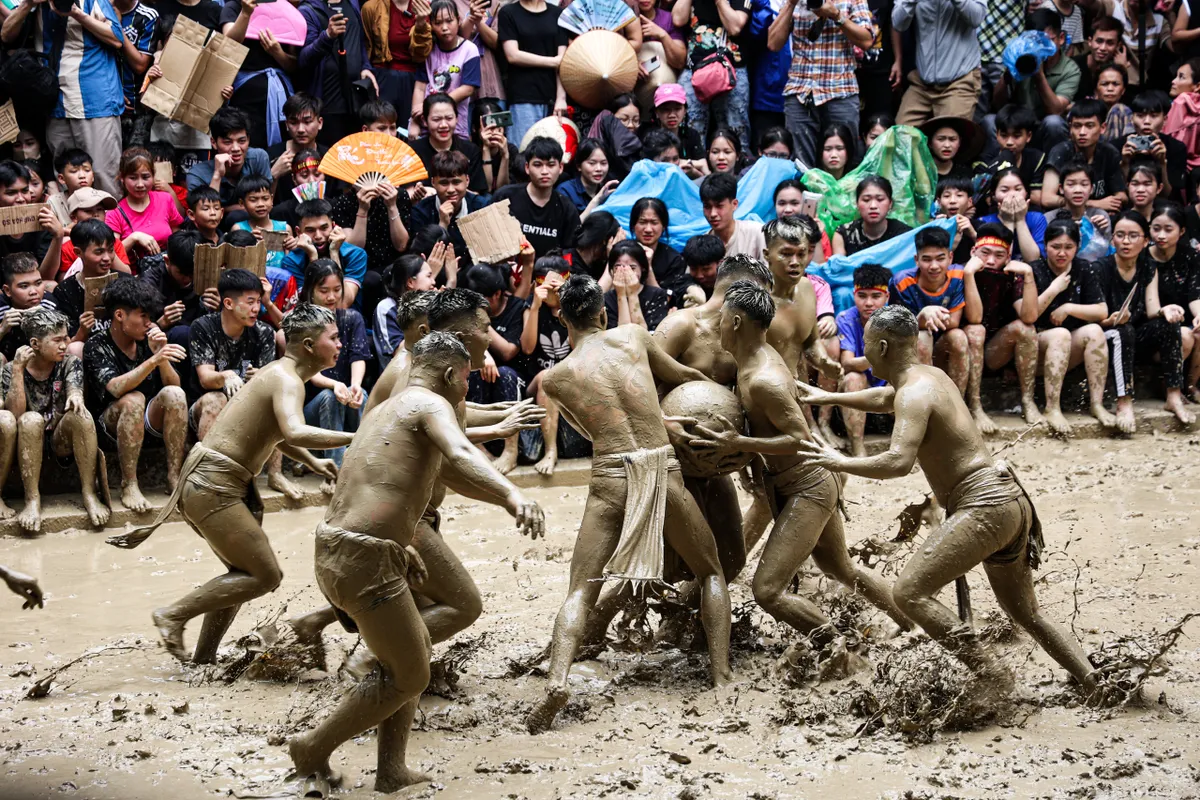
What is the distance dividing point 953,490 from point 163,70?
6497mm

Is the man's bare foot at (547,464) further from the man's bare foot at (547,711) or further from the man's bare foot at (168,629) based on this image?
the man's bare foot at (547,711)

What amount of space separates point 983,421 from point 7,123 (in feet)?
22.2

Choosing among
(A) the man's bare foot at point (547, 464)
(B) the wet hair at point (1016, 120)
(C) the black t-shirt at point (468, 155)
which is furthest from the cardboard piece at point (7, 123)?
(B) the wet hair at point (1016, 120)

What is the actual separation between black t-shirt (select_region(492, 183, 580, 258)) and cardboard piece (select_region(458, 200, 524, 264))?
0.47 m

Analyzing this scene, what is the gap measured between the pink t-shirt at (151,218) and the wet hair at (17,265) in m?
0.72

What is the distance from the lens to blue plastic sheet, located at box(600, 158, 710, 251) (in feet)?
32.3

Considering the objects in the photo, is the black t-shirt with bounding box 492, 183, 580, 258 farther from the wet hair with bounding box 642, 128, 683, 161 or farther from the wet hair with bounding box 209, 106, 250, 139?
the wet hair with bounding box 209, 106, 250, 139

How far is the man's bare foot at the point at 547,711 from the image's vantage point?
523 cm

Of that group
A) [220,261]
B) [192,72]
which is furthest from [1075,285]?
[192,72]

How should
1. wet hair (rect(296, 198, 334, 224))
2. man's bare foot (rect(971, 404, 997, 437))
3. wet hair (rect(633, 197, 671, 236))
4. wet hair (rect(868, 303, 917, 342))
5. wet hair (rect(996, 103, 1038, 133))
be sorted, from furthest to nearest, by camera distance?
wet hair (rect(996, 103, 1038, 133)) < wet hair (rect(633, 197, 671, 236)) < man's bare foot (rect(971, 404, 997, 437)) < wet hair (rect(296, 198, 334, 224)) < wet hair (rect(868, 303, 917, 342))

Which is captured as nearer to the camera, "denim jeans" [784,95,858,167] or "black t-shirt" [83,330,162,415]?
"black t-shirt" [83,330,162,415]

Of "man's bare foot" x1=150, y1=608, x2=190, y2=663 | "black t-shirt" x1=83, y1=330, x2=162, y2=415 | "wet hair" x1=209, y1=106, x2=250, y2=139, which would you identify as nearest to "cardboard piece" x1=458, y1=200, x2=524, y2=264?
"wet hair" x1=209, y1=106, x2=250, y2=139

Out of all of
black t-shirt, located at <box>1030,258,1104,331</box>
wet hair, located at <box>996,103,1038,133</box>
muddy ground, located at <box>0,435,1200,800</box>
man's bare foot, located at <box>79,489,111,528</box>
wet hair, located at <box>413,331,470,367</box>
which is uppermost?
wet hair, located at <box>996,103,1038,133</box>

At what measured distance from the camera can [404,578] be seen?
15.4ft
